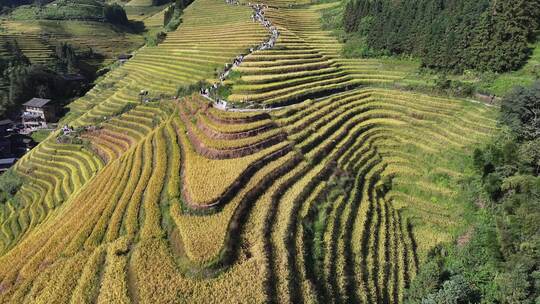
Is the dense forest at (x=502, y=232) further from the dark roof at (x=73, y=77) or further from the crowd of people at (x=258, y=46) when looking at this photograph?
the dark roof at (x=73, y=77)

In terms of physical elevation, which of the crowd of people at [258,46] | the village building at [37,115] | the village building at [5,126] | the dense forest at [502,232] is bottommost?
the village building at [5,126]

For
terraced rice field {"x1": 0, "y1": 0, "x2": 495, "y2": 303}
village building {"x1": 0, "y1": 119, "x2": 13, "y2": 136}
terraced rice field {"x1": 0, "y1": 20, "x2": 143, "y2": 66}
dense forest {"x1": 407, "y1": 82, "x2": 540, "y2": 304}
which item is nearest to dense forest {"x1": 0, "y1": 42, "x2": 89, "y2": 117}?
village building {"x1": 0, "y1": 119, "x2": 13, "y2": 136}

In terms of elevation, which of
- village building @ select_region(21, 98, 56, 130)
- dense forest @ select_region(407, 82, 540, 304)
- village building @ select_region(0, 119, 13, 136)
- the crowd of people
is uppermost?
the crowd of people

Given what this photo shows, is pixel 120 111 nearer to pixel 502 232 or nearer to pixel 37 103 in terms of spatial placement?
pixel 37 103

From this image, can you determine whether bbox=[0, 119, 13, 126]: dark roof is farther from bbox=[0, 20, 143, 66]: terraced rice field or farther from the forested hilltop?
the forested hilltop

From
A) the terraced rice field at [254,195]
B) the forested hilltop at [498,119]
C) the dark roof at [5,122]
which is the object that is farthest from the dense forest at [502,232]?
the dark roof at [5,122]

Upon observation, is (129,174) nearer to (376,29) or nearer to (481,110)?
(481,110)
